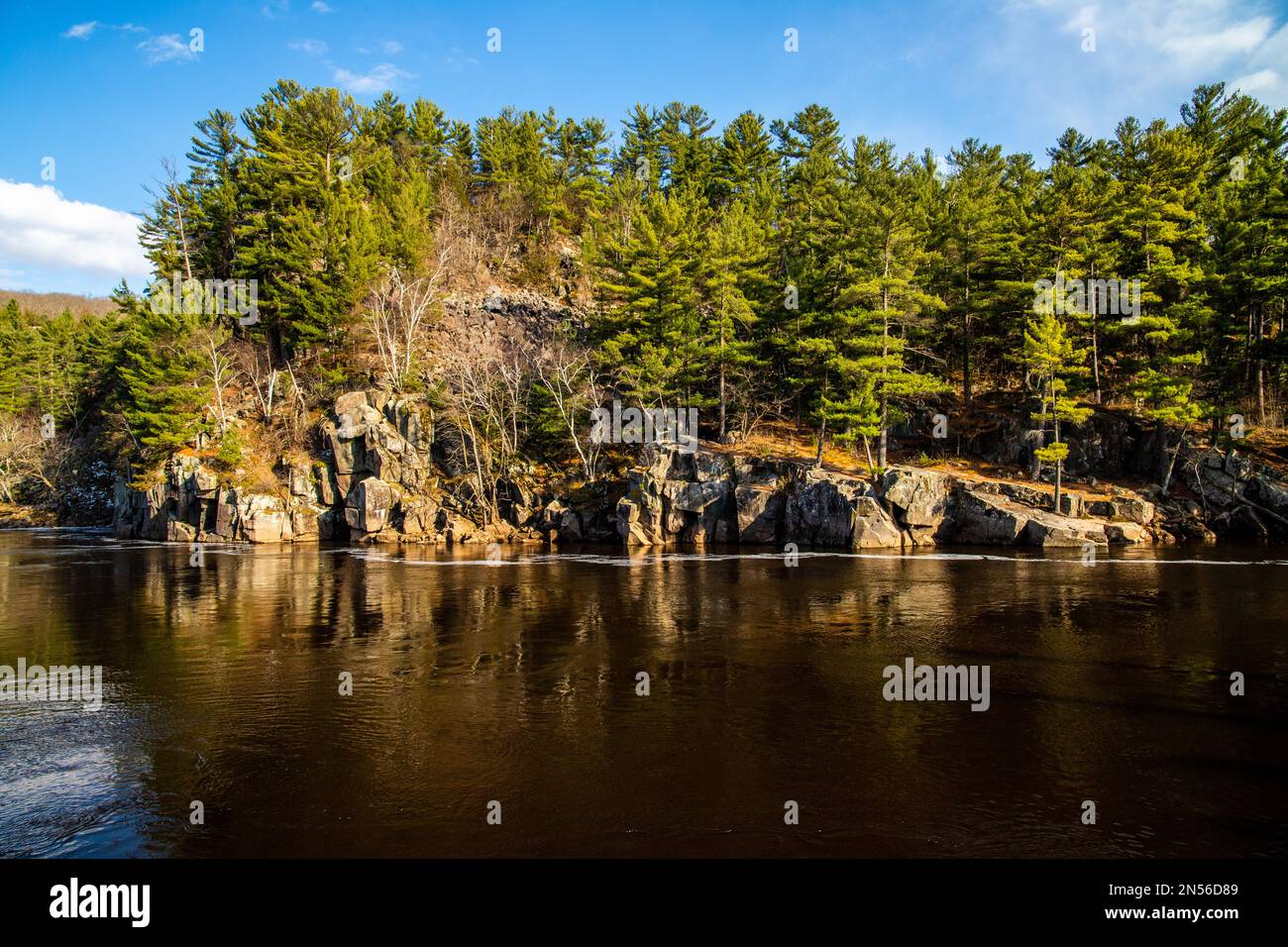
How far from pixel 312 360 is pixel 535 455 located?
79.2ft

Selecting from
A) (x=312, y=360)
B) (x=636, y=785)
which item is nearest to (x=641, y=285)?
(x=312, y=360)

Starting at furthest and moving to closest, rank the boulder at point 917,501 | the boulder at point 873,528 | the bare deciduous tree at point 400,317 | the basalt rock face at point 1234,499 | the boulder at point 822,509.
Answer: the bare deciduous tree at point 400,317 → the boulder at point 822,509 → the boulder at point 917,501 → the boulder at point 873,528 → the basalt rock face at point 1234,499

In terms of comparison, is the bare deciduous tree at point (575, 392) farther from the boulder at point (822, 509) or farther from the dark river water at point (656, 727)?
the dark river water at point (656, 727)

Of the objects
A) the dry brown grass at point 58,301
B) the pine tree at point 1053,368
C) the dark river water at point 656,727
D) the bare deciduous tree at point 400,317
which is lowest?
the dark river water at point 656,727

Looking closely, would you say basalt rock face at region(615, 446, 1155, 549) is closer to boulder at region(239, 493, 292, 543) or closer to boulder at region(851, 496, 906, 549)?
A: boulder at region(851, 496, 906, 549)

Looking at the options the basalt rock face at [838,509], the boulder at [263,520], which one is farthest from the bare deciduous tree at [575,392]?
the boulder at [263,520]

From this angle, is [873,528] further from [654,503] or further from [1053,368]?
[1053,368]

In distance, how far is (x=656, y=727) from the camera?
1280cm

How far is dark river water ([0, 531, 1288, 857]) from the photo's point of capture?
29.9ft

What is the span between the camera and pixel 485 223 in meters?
74.1

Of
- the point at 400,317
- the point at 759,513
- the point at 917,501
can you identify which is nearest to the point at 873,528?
the point at 917,501

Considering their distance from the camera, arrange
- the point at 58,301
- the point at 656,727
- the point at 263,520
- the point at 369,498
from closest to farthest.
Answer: the point at 656,727, the point at 369,498, the point at 263,520, the point at 58,301

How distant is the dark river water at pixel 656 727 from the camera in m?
9.12
